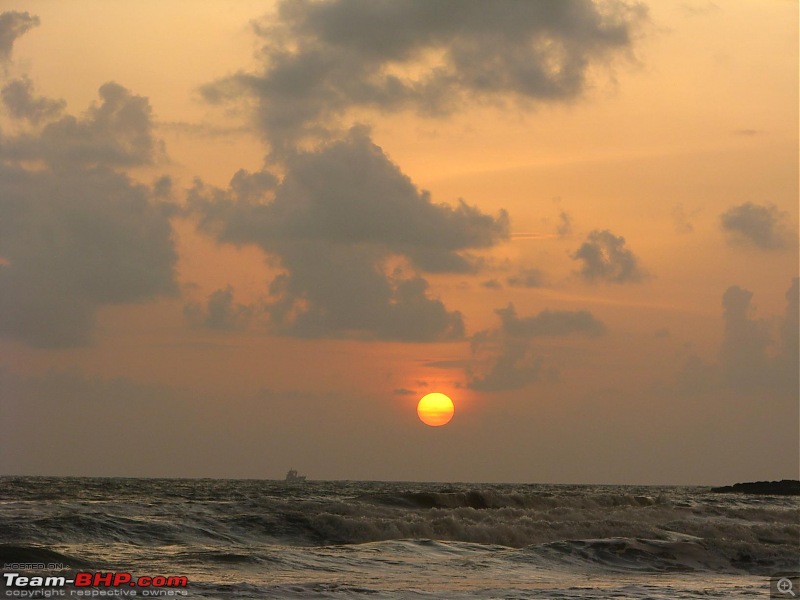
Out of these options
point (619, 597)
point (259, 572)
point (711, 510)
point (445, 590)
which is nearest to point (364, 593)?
point (445, 590)

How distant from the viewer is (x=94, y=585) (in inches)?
779

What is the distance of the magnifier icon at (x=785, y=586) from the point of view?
23.8 meters

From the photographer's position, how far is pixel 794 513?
2201 inches

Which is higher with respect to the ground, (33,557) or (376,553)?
(33,557)

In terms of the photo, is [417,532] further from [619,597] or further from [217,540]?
[619,597]

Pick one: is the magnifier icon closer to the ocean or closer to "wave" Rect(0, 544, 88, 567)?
the ocean

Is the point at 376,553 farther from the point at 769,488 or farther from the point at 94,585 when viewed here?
the point at 769,488

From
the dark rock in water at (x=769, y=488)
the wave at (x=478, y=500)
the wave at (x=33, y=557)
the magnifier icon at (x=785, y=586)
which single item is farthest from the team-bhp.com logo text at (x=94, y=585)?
the dark rock in water at (x=769, y=488)

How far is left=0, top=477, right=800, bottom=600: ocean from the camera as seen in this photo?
71.5ft

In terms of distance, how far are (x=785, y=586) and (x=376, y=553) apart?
12.2 m

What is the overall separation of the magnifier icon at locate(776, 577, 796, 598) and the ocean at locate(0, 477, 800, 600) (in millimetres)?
444

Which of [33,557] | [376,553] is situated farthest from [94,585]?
[376,553]

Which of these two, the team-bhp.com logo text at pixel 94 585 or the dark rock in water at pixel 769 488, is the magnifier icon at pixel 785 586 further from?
the dark rock in water at pixel 769 488

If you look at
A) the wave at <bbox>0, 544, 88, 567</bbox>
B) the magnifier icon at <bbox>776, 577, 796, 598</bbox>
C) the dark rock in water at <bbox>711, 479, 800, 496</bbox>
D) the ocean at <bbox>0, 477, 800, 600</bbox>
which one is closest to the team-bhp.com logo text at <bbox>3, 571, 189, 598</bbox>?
the ocean at <bbox>0, 477, 800, 600</bbox>
